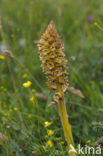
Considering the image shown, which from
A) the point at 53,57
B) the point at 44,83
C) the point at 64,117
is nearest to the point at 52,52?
the point at 53,57

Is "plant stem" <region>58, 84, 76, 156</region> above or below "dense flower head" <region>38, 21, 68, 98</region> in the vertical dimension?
below

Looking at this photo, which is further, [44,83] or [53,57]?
[44,83]

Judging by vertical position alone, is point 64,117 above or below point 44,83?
below

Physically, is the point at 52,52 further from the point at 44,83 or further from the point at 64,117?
the point at 44,83

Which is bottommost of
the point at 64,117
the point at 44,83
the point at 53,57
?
the point at 64,117

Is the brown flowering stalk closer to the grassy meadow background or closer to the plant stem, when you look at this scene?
the plant stem


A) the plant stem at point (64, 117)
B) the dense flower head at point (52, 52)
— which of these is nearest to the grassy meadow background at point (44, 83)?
the plant stem at point (64, 117)

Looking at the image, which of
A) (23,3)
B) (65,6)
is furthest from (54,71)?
(65,6)

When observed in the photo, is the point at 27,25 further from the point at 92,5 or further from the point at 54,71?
the point at 54,71

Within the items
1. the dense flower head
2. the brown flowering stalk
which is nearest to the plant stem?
the brown flowering stalk
